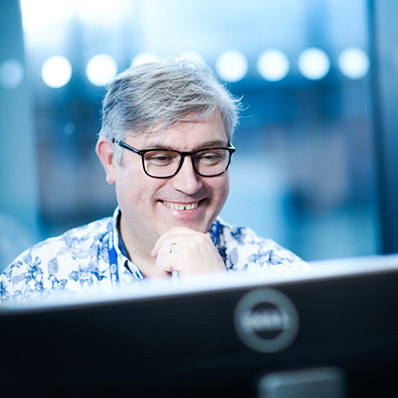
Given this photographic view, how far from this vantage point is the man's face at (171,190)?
1238 millimetres

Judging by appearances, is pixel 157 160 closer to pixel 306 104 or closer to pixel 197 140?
pixel 197 140

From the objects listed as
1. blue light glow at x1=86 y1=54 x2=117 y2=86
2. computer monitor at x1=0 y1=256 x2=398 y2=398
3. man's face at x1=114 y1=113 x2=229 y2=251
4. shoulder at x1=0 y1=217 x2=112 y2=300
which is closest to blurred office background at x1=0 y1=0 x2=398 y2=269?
blue light glow at x1=86 y1=54 x2=117 y2=86

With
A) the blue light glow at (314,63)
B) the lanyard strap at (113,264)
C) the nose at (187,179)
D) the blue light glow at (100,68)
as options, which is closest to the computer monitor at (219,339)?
the nose at (187,179)

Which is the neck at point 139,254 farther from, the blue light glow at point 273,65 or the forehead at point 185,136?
the blue light glow at point 273,65

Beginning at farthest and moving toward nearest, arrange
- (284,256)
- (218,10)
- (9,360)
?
(218,10), (284,256), (9,360)

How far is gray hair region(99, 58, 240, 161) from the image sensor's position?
1.23 metres

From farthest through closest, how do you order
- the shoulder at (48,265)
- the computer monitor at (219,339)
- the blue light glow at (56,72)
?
the blue light glow at (56,72)
the shoulder at (48,265)
the computer monitor at (219,339)

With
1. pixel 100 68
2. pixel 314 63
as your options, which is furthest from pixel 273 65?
pixel 100 68

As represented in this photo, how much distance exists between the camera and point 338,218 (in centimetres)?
335

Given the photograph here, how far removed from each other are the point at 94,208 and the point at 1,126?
32.7 inches

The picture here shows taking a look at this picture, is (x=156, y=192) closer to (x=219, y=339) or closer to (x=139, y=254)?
(x=139, y=254)

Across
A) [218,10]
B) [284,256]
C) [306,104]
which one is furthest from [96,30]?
[284,256]

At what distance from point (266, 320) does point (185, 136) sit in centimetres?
83

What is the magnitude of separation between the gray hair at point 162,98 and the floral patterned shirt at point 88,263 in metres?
0.32
